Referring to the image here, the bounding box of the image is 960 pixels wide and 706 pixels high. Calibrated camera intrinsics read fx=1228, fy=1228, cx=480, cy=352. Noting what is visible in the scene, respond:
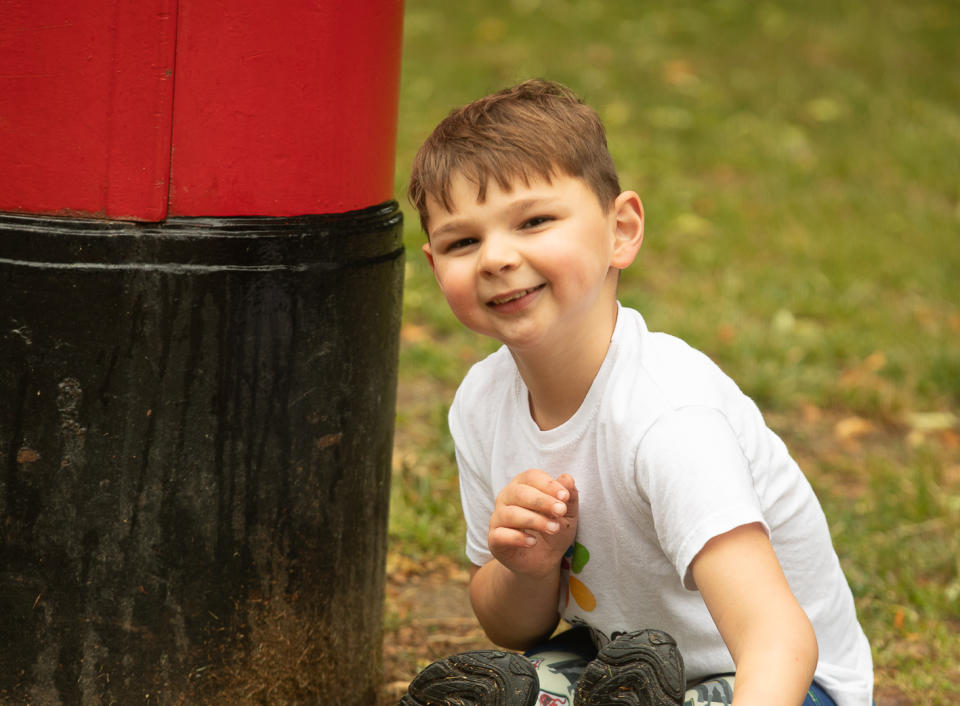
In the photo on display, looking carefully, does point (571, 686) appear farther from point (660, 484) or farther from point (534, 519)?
point (660, 484)

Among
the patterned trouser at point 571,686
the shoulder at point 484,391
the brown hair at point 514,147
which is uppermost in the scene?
the brown hair at point 514,147

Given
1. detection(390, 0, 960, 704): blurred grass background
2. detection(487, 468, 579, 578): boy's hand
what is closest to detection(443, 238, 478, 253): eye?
detection(487, 468, 579, 578): boy's hand

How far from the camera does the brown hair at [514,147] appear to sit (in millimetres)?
1731

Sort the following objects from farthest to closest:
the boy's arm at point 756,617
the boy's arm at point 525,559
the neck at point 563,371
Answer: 1. the neck at point 563,371
2. the boy's arm at point 525,559
3. the boy's arm at point 756,617

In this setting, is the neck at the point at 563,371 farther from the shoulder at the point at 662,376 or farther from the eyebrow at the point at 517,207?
the eyebrow at the point at 517,207

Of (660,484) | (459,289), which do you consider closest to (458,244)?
(459,289)

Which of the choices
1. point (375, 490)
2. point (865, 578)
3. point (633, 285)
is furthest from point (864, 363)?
point (375, 490)

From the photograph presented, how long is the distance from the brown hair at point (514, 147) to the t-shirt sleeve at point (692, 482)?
1.21 ft

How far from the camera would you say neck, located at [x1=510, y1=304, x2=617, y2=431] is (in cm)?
181

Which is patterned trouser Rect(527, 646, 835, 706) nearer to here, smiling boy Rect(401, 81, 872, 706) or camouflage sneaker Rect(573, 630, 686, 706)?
smiling boy Rect(401, 81, 872, 706)

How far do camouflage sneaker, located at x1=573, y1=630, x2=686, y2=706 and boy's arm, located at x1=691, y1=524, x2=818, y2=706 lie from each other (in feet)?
0.25

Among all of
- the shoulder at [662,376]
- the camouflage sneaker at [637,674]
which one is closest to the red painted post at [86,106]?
the shoulder at [662,376]

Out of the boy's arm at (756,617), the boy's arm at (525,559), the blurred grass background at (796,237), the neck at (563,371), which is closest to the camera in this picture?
the boy's arm at (756,617)

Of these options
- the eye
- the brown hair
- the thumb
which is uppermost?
the brown hair
